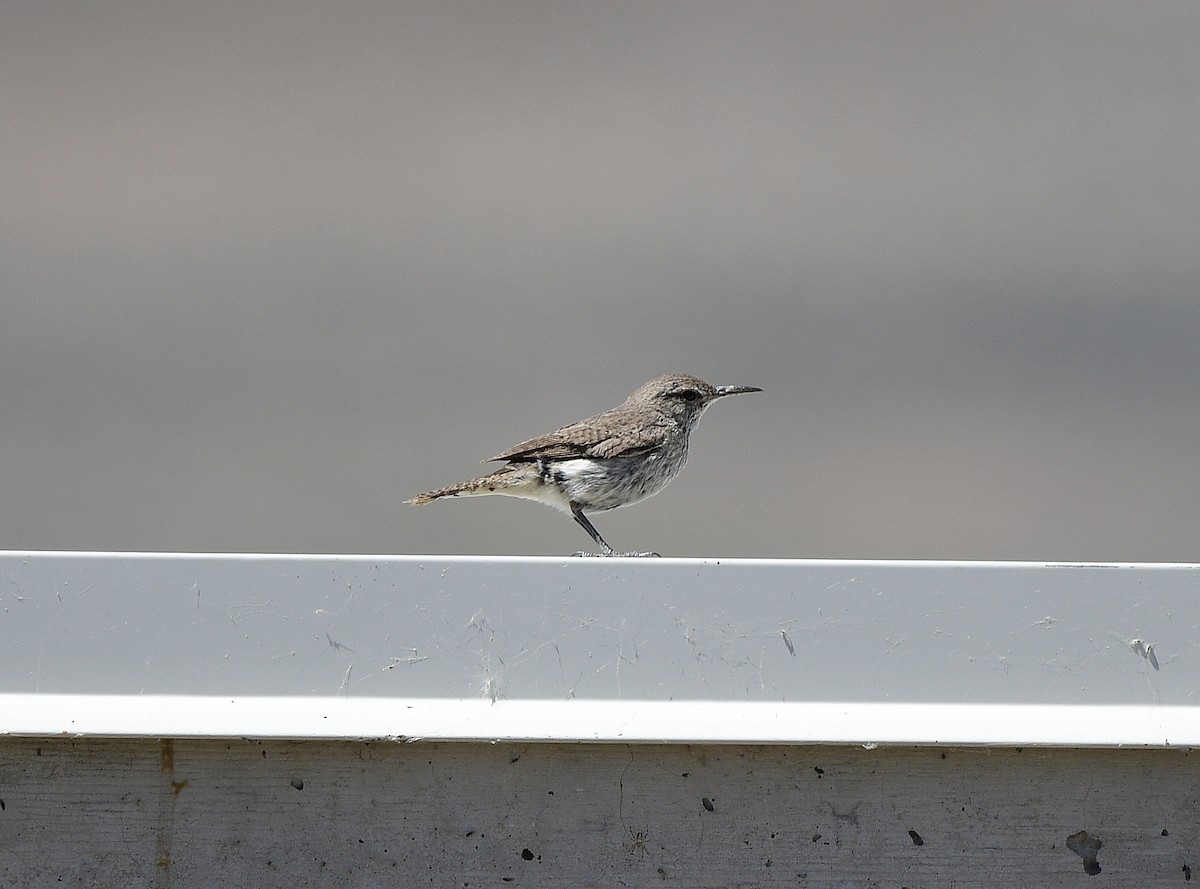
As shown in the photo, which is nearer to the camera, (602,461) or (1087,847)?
(1087,847)

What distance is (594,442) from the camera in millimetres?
5051

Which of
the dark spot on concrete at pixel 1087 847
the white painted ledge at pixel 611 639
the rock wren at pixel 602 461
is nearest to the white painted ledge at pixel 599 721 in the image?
the white painted ledge at pixel 611 639

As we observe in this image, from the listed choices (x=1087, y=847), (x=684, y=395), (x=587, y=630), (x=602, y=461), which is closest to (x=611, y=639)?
(x=587, y=630)

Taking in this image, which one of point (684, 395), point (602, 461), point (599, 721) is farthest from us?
point (684, 395)

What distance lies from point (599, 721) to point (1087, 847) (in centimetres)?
80

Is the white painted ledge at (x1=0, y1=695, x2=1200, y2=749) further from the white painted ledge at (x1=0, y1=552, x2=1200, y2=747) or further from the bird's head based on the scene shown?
the bird's head

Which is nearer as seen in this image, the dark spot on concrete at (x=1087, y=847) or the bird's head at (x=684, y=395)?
the dark spot on concrete at (x=1087, y=847)

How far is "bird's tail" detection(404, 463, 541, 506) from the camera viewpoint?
5066 mm

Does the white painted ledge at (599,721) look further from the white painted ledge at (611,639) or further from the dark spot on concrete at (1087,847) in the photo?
the dark spot on concrete at (1087,847)

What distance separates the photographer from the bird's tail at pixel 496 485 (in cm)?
507

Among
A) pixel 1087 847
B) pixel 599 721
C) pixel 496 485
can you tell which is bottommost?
pixel 1087 847

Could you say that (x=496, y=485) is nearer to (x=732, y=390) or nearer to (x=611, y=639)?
(x=732, y=390)

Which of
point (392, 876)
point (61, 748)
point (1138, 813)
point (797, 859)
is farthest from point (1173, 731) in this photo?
point (61, 748)

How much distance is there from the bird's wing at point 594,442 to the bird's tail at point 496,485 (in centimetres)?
6
